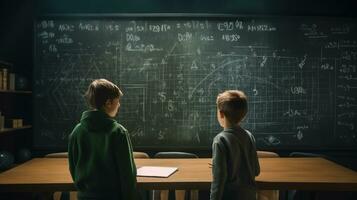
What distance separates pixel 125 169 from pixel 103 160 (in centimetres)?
15

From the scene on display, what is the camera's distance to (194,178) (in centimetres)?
254

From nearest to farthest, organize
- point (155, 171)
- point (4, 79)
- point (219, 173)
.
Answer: point (219, 173) → point (155, 171) → point (4, 79)

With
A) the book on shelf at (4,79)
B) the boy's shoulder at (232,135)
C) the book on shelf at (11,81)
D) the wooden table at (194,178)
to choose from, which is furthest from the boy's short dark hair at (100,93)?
the book on shelf at (11,81)

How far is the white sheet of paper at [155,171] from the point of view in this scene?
2.62 meters

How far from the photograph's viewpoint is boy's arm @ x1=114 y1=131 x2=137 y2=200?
2.25 m

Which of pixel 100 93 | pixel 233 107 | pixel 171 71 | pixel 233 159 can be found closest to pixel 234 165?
pixel 233 159

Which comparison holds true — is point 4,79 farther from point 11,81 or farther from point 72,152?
point 72,152

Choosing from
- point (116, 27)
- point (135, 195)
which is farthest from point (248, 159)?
point (116, 27)

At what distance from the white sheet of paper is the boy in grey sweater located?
1.49 feet

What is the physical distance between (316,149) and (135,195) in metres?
2.72

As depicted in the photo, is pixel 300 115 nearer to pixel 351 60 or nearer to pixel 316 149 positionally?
pixel 316 149

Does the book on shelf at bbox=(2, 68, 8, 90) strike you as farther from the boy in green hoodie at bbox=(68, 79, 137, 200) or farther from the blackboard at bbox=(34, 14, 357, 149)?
the boy in green hoodie at bbox=(68, 79, 137, 200)

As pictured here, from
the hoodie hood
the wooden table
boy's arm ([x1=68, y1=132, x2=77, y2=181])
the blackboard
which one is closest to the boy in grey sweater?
the wooden table

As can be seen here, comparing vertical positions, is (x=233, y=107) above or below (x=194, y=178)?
above
